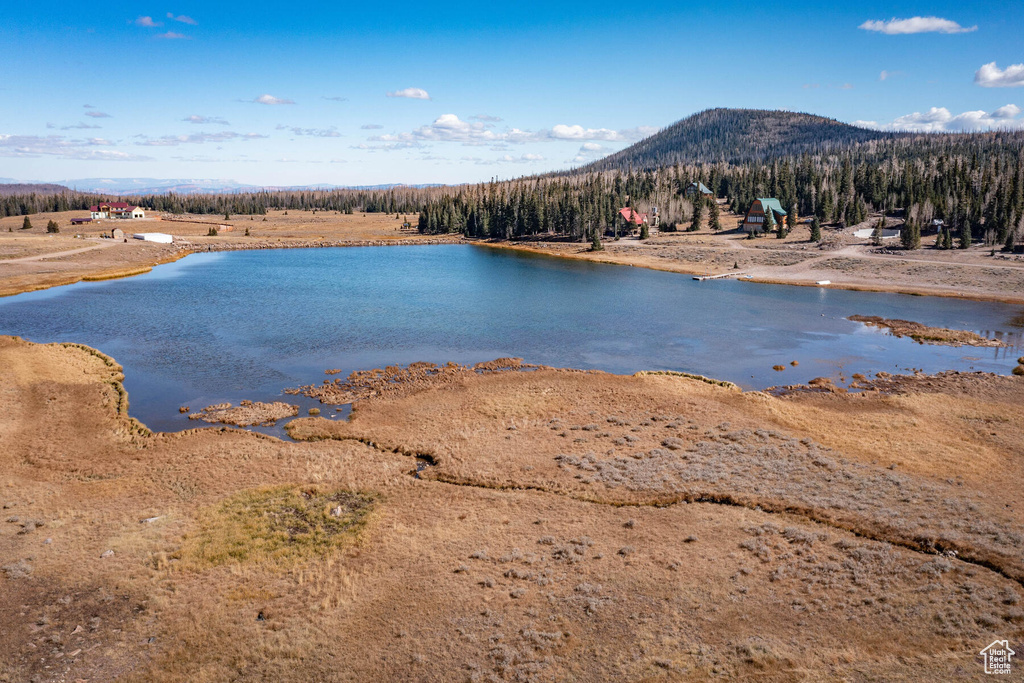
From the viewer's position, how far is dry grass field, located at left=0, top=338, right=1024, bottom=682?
15.5m

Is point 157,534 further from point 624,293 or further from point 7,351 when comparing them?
point 624,293

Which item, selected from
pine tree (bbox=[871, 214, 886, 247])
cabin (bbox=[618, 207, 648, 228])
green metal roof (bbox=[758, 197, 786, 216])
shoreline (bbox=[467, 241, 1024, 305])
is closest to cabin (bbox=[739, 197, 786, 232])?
green metal roof (bbox=[758, 197, 786, 216])

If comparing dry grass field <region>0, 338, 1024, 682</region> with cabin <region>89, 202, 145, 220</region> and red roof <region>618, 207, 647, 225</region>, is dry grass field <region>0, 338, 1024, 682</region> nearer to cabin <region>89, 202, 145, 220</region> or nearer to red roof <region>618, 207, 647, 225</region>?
red roof <region>618, 207, 647, 225</region>

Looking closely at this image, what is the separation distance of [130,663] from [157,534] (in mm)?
6337

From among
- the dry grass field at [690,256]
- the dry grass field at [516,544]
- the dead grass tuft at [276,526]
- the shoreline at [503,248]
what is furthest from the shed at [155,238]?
the dead grass tuft at [276,526]

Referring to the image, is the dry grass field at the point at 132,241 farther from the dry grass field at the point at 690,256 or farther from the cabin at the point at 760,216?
the cabin at the point at 760,216

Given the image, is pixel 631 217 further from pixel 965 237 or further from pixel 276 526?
pixel 276 526

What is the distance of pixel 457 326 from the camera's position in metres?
55.3

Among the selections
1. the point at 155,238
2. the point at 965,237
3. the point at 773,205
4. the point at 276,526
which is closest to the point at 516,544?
the point at 276,526

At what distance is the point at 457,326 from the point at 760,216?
281 feet

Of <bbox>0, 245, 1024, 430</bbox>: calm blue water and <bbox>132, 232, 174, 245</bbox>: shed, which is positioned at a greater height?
<bbox>132, 232, 174, 245</bbox>: shed

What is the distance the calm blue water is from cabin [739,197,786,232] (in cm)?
4265

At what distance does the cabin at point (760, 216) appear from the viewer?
118875 millimetres

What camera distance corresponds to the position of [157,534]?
20.7 meters
